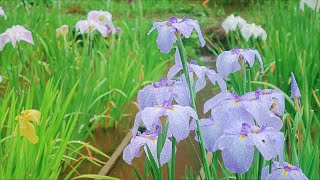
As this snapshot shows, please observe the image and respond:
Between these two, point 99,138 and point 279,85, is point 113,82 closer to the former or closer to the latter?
point 99,138

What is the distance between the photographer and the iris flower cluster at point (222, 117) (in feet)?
4.24

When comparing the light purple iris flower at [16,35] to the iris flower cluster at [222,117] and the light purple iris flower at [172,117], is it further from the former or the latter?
the light purple iris flower at [172,117]

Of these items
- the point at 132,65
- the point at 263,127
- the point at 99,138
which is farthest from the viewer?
the point at 132,65

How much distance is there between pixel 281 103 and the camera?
149 cm

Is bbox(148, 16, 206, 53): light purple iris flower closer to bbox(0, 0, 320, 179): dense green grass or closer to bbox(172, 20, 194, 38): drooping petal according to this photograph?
bbox(172, 20, 194, 38): drooping petal

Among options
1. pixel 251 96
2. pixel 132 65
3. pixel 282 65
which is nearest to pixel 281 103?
pixel 251 96

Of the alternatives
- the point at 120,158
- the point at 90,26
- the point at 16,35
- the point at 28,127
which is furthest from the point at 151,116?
the point at 90,26

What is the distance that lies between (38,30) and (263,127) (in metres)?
3.17

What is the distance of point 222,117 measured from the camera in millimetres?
1364

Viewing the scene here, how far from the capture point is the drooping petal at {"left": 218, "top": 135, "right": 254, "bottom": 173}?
49.8 inches

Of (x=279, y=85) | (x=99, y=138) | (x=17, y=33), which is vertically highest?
(x=17, y=33)

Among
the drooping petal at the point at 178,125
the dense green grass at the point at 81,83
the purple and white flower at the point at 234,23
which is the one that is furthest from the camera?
the purple and white flower at the point at 234,23

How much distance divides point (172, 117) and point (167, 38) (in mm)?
205

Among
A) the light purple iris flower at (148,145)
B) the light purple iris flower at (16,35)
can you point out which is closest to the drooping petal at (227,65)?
the light purple iris flower at (148,145)
